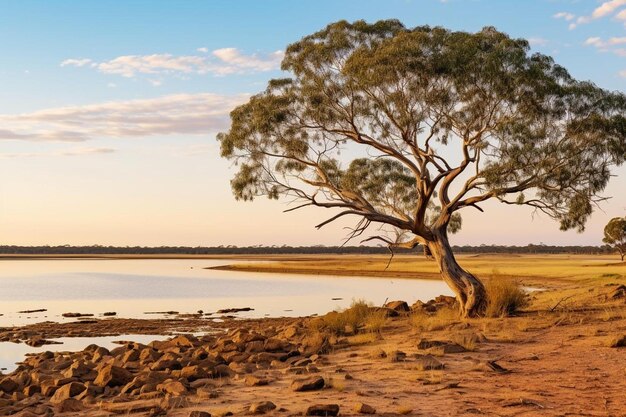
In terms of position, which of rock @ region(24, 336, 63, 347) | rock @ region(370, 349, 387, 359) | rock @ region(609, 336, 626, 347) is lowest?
rock @ region(24, 336, 63, 347)

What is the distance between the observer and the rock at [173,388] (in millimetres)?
12297

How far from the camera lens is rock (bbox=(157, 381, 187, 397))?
12.3m

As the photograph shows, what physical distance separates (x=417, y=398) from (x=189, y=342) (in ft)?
31.9

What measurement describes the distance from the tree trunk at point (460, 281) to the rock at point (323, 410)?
12.7 m

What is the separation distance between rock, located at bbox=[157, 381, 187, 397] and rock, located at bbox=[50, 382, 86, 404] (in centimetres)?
168

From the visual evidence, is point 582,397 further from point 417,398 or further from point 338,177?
point 338,177

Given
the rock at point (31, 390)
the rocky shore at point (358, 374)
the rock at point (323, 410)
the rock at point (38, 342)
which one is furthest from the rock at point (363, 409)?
the rock at point (38, 342)

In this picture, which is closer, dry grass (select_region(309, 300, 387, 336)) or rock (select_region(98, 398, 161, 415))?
rock (select_region(98, 398, 161, 415))

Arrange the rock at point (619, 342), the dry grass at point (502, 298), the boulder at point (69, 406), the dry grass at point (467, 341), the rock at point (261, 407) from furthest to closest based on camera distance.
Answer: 1. the dry grass at point (502, 298)
2. the dry grass at point (467, 341)
3. the rock at point (619, 342)
4. the boulder at point (69, 406)
5. the rock at point (261, 407)

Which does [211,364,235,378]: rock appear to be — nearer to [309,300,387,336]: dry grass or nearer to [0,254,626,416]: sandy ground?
[0,254,626,416]: sandy ground

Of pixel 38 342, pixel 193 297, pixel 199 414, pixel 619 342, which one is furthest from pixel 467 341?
pixel 193 297

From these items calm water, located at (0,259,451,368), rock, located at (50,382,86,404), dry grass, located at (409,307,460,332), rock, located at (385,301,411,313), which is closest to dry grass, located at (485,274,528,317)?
dry grass, located at (409,307,460,332)

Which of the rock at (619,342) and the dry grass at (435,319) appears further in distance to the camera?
the dry grass at (435,319)

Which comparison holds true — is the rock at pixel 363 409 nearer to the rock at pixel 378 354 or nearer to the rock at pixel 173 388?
the rock at pixel 173 388
